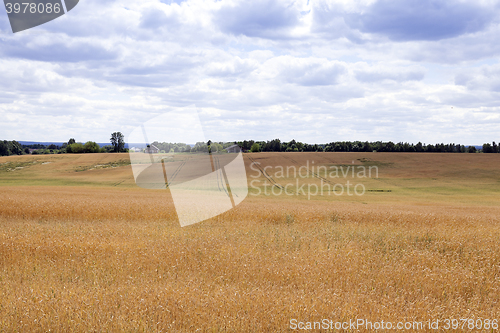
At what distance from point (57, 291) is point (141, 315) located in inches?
74.6

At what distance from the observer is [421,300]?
587 cm

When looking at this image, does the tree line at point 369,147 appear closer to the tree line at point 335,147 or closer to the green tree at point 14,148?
the tree line at point 335,147

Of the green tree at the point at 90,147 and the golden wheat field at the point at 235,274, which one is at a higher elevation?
the green tree at the point at 90,147

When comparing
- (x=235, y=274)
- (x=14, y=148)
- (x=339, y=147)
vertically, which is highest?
(x=14, y=148)

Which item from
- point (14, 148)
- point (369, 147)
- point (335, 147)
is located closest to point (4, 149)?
point (14, 148)

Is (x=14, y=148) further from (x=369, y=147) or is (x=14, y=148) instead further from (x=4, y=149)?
(x=369, y=147)

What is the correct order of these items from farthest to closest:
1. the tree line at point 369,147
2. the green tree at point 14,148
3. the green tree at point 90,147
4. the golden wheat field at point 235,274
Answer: the green tree at point 14,148 → the green tree at point 90,147 → the tree line at point 369,147 → the golden wheat field at point 235,274

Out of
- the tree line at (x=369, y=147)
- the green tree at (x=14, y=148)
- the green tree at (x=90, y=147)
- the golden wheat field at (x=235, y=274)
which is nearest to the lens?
the golden wheat field at (x=235, y=274)

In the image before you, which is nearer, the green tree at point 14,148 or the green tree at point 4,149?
the green tree at point 4,149

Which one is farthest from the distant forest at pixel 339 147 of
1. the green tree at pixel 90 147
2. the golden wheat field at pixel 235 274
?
the golden wheat field at pixel 235 274

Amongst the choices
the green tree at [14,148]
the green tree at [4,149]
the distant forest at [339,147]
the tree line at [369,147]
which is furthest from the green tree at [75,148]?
the tree line at [369,147]

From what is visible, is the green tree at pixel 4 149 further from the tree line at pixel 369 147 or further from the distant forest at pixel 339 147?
the tree line at pixel 369 147

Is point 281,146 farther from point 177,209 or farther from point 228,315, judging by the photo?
point 228,315

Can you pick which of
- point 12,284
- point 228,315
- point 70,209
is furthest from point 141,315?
point 70,209
